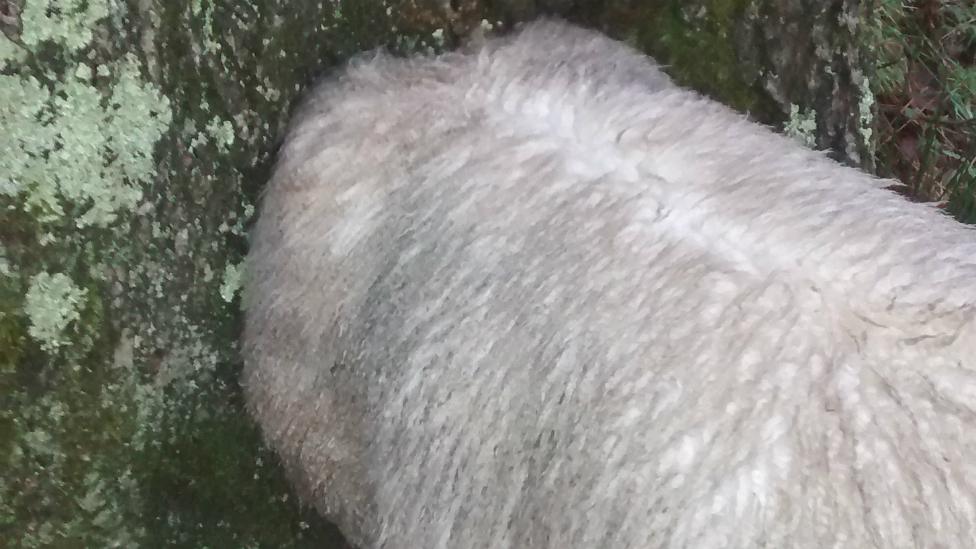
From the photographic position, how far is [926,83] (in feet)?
6.51

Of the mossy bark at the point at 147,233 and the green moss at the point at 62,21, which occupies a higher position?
the green moss at the point at 62,21

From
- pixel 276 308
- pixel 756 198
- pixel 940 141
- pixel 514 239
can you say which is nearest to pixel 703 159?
pixel 756 198

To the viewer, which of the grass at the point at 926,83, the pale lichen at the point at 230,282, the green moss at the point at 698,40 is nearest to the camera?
the pale lichen at the point at 230,282

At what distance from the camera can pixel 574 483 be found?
61 centimetres

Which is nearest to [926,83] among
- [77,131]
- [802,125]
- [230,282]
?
[802,125]

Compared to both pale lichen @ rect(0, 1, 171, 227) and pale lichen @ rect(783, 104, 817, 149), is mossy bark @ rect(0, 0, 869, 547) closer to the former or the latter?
pale lichen @ rect(0, 1, 171, 227)

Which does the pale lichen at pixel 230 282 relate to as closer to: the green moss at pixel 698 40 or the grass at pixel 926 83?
the green moss at pixel 698 40

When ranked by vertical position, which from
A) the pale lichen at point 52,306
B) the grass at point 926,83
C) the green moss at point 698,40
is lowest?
the grass at point 926,83

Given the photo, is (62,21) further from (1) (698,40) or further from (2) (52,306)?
(1) (698,40)

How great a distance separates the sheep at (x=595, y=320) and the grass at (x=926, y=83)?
1091 mm

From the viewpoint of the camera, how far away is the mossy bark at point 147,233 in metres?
0.75

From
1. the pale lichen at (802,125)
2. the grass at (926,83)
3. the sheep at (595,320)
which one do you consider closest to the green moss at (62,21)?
the sheep at (595,320)

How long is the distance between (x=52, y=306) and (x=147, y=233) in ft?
0.33

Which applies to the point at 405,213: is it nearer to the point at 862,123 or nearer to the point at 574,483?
the point at 574,483
